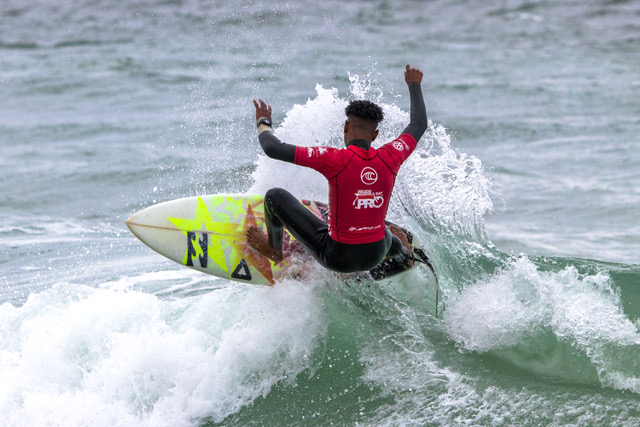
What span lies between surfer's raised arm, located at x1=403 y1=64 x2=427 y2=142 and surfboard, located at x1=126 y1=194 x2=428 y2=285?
1205mm

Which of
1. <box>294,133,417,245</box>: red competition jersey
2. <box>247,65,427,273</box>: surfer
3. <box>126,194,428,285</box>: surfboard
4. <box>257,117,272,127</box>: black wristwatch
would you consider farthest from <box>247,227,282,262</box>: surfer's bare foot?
<box>257,117,272,127</box>: black wristwatch

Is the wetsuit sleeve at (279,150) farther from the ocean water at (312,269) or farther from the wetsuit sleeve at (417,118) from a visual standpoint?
the ocean water at (312,269)

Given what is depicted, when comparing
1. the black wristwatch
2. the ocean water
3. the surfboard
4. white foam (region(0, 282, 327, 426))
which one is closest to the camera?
the black wristwatch

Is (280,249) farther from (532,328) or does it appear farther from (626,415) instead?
(626,415)

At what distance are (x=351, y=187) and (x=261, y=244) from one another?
1.21 meters

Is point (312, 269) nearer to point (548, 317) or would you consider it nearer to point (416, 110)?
point (416, 110)

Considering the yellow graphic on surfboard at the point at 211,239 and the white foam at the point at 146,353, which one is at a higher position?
the yellow graphic on surfboard at the point at 211,239

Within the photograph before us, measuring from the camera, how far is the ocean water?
5.05 metres

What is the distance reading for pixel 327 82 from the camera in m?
18.5

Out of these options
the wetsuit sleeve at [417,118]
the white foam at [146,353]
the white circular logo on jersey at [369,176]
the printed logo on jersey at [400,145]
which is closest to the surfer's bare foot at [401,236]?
the white foam at [146,353]

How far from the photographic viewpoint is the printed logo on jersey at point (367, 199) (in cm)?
470

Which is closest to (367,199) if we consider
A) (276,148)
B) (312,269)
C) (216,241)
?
(276,148)

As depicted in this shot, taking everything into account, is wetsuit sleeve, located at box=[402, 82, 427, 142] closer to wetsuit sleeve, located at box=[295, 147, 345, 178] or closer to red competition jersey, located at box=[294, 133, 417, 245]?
red competition jersey, located at box=[294, 133, 417, 245]

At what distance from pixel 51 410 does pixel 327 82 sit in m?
14.6
